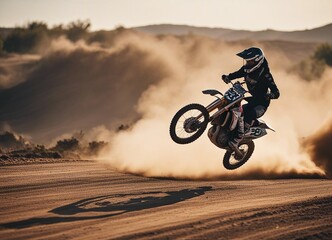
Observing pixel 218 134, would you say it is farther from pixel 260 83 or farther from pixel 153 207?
pixel 153 207

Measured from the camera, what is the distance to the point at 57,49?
50.7 meters

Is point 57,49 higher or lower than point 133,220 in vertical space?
higher

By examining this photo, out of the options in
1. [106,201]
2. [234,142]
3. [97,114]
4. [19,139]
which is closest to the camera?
[106,201]

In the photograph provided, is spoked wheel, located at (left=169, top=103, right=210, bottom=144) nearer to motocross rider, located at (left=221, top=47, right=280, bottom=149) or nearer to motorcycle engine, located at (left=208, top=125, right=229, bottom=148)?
motorcycle engine, located at (left=208, top=125, right=229, bottom=148)

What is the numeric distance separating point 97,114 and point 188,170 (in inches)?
1107

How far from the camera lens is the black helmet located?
35.0 feet

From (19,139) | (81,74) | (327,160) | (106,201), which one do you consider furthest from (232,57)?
(106,201)

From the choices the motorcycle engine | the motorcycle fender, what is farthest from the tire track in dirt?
the motorcycle fender

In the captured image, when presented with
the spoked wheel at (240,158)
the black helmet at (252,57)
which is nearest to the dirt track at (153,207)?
the spoked wheel at (240,158)

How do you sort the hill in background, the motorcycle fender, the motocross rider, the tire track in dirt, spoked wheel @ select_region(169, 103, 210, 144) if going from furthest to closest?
the hill in background < the motorcycle fender < the motocross rider < spoked wheel @ select_region(169, 103, 210, 144) < the tire track in dirt

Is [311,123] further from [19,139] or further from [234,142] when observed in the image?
[234,142]

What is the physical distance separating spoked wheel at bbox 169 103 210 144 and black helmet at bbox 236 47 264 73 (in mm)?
1216

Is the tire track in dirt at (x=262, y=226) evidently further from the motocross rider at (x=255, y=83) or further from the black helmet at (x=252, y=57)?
the black helmet at (x=252, y=57)

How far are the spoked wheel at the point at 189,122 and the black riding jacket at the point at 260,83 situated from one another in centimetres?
97
